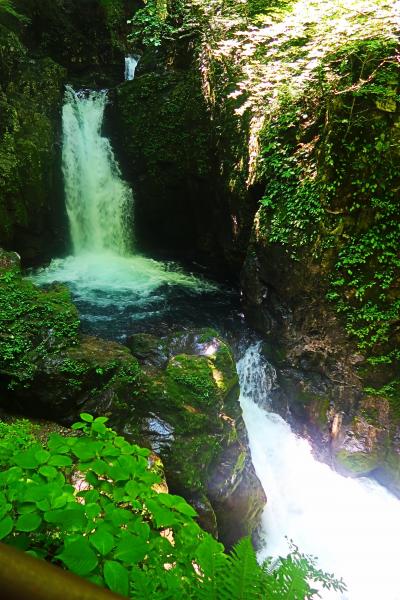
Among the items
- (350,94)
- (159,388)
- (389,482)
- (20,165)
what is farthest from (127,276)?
(389,482)

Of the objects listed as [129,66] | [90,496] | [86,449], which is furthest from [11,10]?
[90,496]

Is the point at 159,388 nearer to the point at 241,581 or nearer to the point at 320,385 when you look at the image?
the point at 320,385

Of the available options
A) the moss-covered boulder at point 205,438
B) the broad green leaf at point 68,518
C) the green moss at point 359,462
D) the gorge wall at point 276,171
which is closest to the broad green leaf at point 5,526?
the broad green leaf at point 68,518

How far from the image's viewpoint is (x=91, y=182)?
10258 millimetres

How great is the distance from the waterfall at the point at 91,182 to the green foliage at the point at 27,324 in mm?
4538

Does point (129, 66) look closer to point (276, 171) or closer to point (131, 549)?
point (276, 171)

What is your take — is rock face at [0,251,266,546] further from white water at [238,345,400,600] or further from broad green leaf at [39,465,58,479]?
broad green leaf at [39,465,58,479]

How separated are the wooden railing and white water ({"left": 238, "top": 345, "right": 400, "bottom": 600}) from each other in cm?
541

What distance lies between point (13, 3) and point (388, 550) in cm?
1378

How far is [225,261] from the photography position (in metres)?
9.56

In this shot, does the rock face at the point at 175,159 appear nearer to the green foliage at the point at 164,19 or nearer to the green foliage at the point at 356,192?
the green foliage at the point at 164,19

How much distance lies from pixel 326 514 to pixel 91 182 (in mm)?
8930

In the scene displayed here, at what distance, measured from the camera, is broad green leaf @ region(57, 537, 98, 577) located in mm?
1132

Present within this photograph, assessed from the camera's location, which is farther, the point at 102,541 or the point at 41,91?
the point at 41,91
